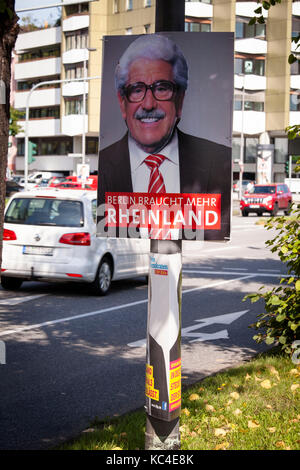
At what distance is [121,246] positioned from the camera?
13539 mm

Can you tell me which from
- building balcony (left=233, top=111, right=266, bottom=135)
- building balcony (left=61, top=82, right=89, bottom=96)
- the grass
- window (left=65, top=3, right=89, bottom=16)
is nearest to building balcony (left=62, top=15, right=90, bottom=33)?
window (left=65, top=3, right=89, bottom=16)

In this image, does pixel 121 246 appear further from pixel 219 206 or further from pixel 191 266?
pixel 219 206

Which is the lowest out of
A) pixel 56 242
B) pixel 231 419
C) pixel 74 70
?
pixel 231 419

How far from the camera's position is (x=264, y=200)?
4444 cm

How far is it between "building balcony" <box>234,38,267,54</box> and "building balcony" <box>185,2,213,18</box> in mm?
4322

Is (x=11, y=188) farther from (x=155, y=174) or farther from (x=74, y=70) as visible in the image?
(x=155, y=174)

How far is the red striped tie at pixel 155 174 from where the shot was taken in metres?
4.18

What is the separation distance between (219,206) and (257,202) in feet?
135

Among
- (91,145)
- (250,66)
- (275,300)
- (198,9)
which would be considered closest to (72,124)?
(91,145)

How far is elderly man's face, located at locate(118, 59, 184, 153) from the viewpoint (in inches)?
165

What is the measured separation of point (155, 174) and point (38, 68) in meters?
79.0

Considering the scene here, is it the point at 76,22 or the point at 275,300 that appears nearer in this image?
the point at 275,300
